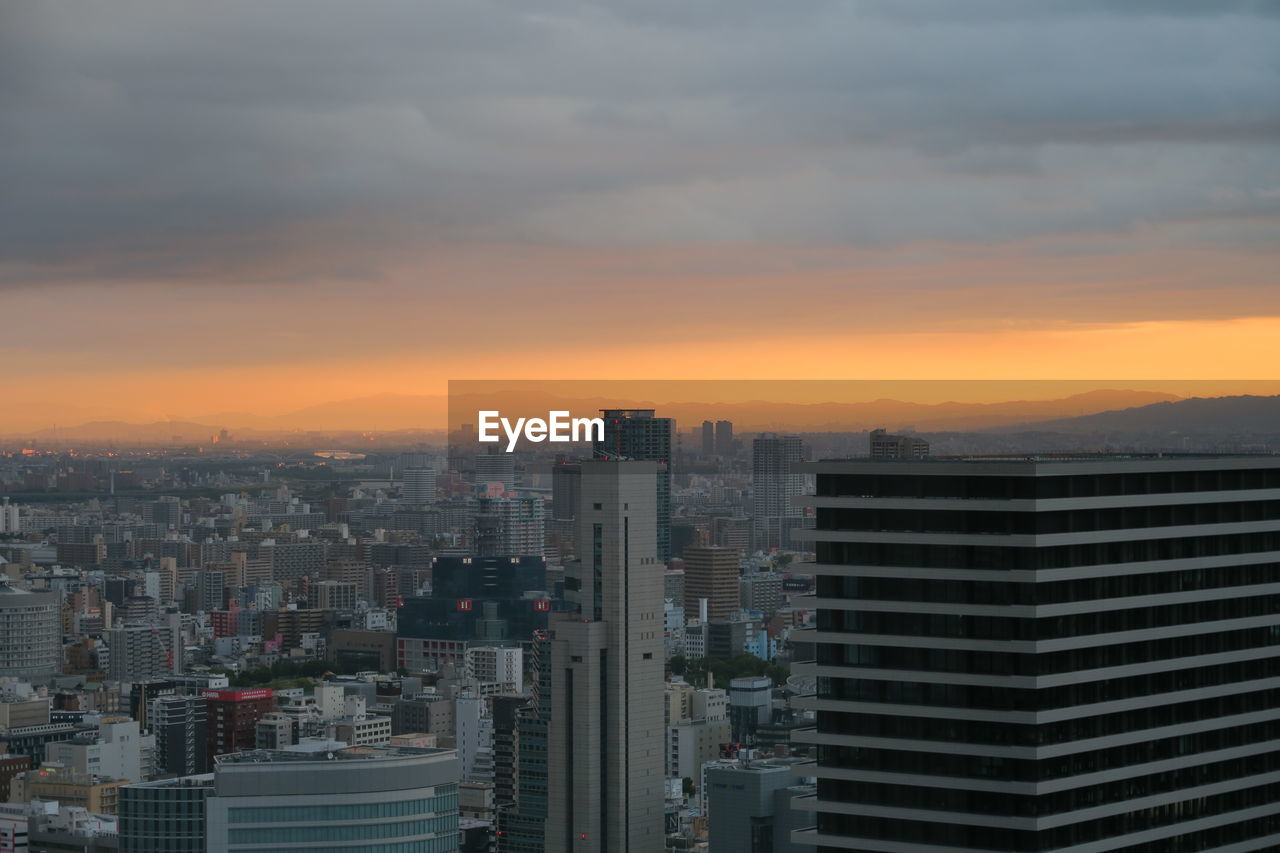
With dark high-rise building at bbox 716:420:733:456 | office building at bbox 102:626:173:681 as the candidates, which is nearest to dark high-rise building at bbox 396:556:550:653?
office building at bbox 102:626:173:681

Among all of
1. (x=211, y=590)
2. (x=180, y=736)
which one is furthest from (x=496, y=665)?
(x=211, y=590)

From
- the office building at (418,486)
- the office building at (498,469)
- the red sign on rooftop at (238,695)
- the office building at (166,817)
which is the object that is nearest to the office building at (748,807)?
the office building at (166,817)

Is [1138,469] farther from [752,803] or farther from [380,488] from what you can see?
[380,488]

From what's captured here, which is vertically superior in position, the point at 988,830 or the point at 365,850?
the point at 988,830

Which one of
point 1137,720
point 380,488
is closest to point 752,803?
point 1137,720

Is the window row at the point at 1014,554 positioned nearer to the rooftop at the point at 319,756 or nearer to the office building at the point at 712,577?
the rooftop at the point at 319,756

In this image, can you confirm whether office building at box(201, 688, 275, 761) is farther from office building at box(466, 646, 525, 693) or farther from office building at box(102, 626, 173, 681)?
office building at box(102, 626, 173, 681)
